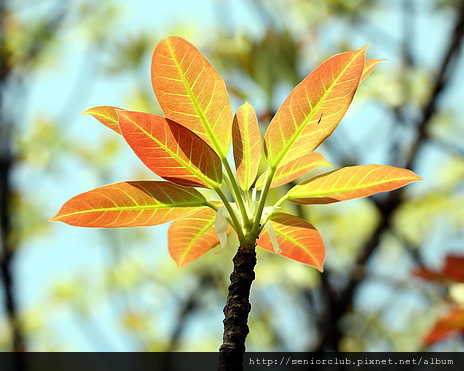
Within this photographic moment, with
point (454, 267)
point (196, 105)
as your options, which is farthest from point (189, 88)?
point (454, 267)

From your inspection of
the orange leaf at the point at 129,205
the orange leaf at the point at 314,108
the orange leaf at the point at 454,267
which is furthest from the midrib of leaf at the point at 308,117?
the orange leaf at the point at 454,267

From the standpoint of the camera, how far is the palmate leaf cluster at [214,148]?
1.55 feet

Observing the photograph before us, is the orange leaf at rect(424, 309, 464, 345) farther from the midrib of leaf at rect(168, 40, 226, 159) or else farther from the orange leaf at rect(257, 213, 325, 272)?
the midrib of leaf at rect(168, 40, 226, 159)

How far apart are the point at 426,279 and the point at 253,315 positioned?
1614 mm

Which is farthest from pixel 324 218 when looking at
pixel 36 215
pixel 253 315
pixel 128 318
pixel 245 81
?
pixel 36 215

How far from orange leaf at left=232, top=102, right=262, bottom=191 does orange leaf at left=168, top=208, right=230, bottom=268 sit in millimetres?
63

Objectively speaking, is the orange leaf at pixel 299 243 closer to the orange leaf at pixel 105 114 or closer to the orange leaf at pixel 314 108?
the orange leaf at pixel 314 108

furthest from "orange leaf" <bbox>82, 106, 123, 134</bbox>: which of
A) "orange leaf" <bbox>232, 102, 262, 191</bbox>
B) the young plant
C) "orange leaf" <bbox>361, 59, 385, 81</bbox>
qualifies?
"orange leaf" <bbox>361, 59, 385, 81</bbox>

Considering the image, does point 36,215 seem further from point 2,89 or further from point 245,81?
point 245,81

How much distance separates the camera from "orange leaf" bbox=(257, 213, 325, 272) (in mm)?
539

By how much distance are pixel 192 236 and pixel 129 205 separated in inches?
4.0

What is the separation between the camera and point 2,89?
283 centimetres

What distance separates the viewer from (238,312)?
39cm

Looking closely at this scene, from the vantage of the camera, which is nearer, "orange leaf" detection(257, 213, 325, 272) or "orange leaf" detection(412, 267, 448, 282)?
"orange leaf" detection(257, 213, 325, 272)
